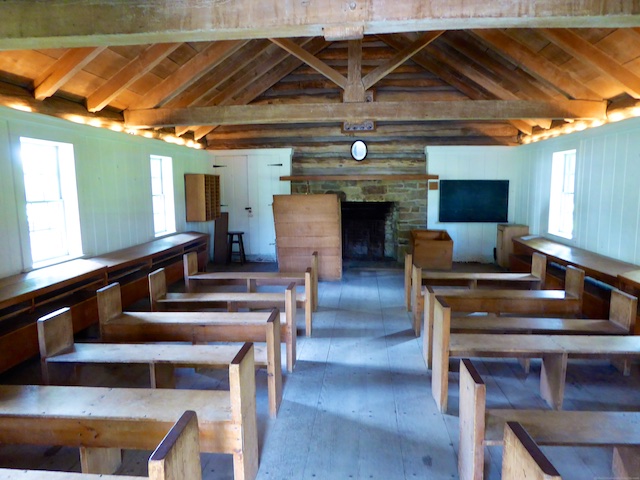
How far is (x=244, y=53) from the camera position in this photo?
6227 millimetres

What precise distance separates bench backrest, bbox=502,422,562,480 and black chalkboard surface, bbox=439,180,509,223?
24.4ft

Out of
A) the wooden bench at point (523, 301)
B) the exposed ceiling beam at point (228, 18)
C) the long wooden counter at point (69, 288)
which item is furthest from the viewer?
the wooden bench at point (523, 301)

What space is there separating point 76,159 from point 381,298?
14.6 ft

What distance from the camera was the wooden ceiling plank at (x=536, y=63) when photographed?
5082 mm

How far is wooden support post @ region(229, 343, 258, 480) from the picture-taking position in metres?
1.95

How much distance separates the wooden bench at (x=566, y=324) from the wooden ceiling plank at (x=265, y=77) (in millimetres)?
5252

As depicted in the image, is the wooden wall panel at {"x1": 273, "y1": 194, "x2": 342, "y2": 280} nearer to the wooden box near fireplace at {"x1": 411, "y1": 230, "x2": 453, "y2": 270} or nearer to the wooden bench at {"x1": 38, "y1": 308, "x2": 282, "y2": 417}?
the wooden box near fireplace at {"x1": 411, "y1": 230, "x2": 453, "y2": 270}

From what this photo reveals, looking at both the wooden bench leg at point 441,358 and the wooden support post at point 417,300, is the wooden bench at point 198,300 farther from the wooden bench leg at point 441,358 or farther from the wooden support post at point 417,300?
the wooden support post at point 417,300

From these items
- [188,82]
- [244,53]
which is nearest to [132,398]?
[188,82]

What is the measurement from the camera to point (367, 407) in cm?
305

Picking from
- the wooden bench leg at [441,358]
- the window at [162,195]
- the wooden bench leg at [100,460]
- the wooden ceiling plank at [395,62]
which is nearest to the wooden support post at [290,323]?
the wooden bench leg at [441,358]

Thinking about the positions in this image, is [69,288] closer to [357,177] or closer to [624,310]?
[624,310]

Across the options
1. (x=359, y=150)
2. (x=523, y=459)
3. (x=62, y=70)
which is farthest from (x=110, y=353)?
(x=359, y=150)

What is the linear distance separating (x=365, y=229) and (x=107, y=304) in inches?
268
